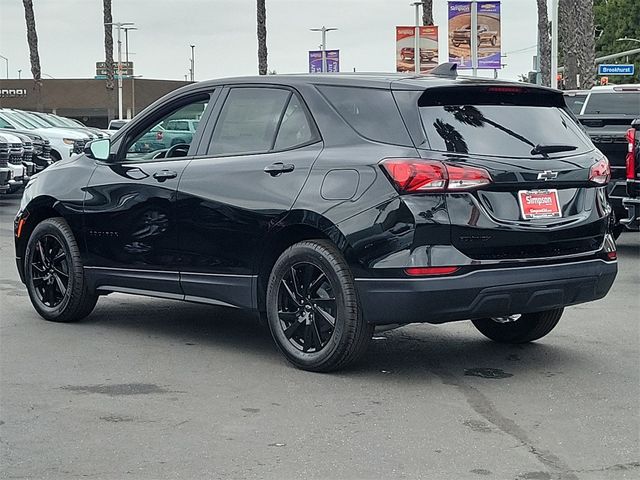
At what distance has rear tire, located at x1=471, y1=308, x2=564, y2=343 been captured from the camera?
8094 millimetres

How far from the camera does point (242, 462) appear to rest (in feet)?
17.8

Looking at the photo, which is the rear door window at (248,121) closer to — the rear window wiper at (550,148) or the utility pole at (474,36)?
the rear window wiper at (550,148)

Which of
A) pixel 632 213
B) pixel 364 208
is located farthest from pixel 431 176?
pixel 632 213

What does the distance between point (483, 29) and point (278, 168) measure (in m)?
29.5

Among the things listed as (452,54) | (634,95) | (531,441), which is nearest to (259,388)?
(531,441)

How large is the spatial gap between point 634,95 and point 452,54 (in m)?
19.2

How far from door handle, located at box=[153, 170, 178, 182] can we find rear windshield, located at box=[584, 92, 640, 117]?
11.1 m

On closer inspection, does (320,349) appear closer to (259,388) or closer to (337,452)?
(259,388)

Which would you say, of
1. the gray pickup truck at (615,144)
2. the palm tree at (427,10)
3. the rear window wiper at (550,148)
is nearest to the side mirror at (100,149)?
the rear window wiper at (550,148)

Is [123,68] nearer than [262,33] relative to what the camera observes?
No

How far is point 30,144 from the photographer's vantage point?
24484 millimetres

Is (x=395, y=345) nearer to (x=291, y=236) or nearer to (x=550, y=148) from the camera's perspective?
(x=291, y=236)

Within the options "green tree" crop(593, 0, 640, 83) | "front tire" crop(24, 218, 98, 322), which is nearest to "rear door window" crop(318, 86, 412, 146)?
"front tire" crop(24, 218, 98, 322)

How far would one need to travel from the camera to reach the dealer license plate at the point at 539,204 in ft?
23.0
